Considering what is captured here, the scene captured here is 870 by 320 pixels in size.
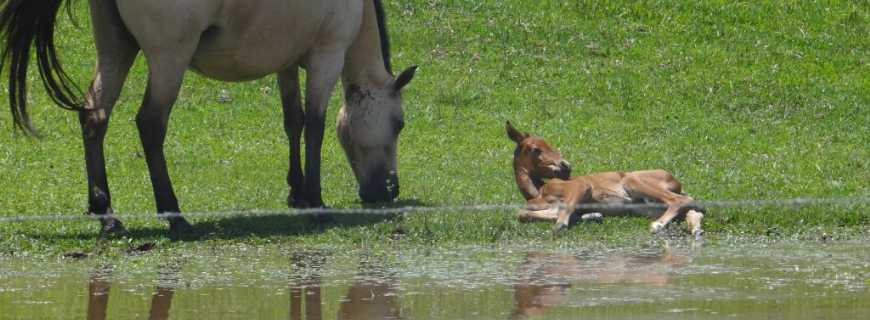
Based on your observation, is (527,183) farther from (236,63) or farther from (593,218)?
(236,63)

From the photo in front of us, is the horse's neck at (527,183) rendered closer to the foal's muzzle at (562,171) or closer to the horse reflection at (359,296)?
the foal's muzzle at (562,171)

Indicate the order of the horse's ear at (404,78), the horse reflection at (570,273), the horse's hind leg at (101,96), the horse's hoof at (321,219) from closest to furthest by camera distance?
the horse reflection at (570,273), the horse's hind leg at (101,96), the horse's hoof at (321,219), the horse's ear at (404,78)

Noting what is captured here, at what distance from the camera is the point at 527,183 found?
11320 mm

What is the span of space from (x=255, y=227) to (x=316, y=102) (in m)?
1.14

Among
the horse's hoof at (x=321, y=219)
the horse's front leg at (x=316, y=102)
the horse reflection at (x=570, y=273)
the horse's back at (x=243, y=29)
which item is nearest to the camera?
the horse reflection at (x=570, y=273)

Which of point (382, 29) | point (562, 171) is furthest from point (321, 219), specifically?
point (382, 29)

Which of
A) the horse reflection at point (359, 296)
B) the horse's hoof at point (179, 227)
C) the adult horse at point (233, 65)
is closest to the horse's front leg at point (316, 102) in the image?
the adult horse at point (233, 65)

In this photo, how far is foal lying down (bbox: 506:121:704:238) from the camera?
1048 cm

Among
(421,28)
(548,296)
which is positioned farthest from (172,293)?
(421,28)

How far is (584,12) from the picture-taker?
18359 mm

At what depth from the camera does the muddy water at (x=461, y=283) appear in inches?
293

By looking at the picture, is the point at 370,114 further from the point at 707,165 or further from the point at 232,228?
the point at 707,165

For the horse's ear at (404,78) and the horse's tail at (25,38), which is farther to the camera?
the horse's ear at (404,78)

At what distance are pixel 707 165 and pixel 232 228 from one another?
415cm
